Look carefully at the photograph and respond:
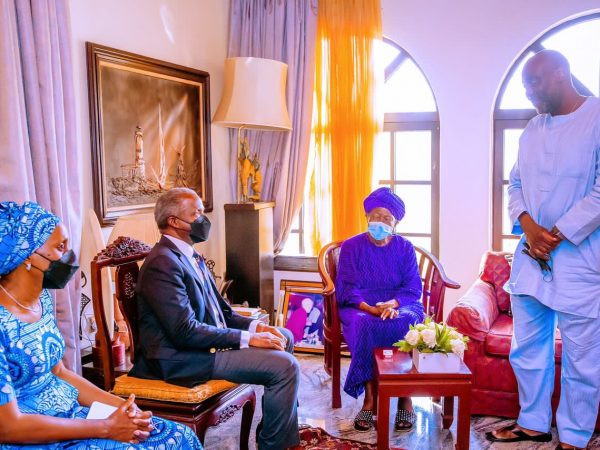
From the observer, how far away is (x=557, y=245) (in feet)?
8.94

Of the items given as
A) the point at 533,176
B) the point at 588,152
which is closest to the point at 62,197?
the point at 533,176

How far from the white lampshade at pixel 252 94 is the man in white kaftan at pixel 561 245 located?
1870 millimetres

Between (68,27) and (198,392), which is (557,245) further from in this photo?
(68,27)

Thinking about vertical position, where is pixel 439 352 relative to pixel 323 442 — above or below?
above

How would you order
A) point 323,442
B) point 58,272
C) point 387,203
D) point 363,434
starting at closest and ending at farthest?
point 58,272
point 323,442
point 363,434
point 387,203

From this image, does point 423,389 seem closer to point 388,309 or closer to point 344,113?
point 388,309

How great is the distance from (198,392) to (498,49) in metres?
3.28

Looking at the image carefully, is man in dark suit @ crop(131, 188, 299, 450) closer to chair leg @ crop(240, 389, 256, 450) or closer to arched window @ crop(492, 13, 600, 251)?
chair leg @ crop(240, 389, 256, 450)

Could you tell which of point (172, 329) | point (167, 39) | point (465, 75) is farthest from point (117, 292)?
point (465, 75)

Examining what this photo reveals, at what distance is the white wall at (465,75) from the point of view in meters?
4.26

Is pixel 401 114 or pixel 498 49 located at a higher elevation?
pixel 498 49

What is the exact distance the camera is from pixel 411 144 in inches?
186

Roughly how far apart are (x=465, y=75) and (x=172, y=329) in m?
3.05

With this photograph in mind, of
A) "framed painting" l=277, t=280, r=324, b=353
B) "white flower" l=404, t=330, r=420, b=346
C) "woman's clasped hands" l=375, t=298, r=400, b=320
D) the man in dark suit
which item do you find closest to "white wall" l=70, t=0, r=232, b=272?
"framed painting" l=277, t=280, r=324, b=353
